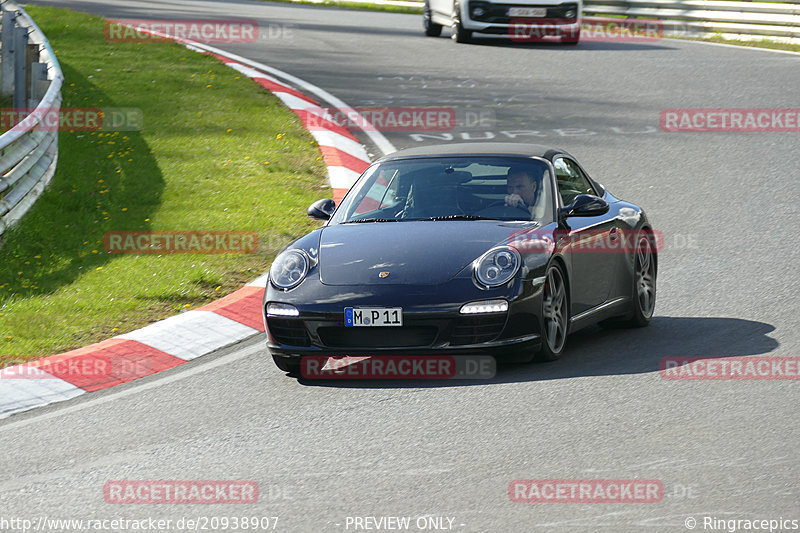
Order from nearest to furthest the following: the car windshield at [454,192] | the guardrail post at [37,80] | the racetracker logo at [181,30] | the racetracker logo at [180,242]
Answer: the car windshield at [454,192]
the racetracker logo at [180,242]
the guardrail post at [37,80]
the racetracker logo at [181,30]

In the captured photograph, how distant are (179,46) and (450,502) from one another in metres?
16.5

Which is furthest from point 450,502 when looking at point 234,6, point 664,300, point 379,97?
point 234,6

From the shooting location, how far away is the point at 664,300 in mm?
9406

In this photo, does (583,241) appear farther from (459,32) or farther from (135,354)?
(459,32)

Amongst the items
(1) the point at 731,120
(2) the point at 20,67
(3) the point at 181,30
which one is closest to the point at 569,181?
(1) the point at 731,120

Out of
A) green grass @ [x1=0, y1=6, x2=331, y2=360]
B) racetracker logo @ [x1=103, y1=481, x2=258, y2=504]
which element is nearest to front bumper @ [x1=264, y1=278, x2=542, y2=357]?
racetracker logo @ [x1=103, y1=481, x2=258, y2=504]

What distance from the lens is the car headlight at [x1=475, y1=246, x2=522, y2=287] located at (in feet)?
24.0

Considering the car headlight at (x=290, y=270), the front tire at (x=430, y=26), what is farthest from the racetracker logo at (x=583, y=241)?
the front tire at (x=430, y=26)

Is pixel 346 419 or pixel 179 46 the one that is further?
pixel 179 46

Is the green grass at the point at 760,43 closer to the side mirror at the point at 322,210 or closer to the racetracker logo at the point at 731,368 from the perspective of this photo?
the side mirror at the point at 322,210

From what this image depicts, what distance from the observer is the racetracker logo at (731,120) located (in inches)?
611

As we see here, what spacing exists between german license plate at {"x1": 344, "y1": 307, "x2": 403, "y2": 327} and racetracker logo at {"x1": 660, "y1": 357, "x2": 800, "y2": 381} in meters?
1.48

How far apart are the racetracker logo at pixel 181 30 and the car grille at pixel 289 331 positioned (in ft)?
47.3

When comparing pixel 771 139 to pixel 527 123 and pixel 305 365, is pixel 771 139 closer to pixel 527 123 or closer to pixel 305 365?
pixel 527 123
